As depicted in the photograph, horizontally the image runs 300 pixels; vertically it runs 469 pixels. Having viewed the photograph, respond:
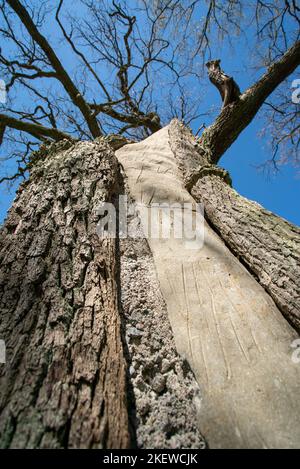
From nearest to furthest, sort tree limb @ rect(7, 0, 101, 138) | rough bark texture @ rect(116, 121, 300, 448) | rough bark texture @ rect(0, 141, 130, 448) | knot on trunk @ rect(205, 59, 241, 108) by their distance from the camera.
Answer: rough bark texture @ rect(0, 141, 130, 448) < rough bark texture @ rect(116, 121, 300, 448) < knot on trunk @ rect(205, 59, 241, 108) < tree limb @ rect(7, 0, 101, 138)

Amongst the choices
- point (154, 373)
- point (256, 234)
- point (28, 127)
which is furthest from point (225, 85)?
point (154, 373)

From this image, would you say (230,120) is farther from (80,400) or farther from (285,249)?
(80,400)

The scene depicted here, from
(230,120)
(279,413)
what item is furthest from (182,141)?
(279,413)

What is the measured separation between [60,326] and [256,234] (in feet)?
3.56

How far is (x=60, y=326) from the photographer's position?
3.16ft

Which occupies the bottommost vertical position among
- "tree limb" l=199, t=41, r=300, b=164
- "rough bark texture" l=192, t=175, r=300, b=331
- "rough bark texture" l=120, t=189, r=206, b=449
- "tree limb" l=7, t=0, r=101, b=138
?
"rough bark texture" l=120, t=189, r=206, b=449

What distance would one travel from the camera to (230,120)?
128 inches

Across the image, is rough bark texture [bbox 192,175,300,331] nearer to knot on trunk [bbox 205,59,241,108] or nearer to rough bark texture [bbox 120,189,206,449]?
rough bark texture [bbox 120,189,206,449]

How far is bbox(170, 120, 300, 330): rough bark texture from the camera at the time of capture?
1.25m

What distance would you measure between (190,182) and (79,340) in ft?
5.10

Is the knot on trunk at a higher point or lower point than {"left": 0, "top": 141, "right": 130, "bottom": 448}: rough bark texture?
higher

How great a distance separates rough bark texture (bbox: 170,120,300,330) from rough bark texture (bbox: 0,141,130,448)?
68cm

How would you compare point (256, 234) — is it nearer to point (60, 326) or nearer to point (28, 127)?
point (60, 326)

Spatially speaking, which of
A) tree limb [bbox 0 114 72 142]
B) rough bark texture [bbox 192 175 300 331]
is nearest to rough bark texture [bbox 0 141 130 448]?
rough bark texture [bbox 192 175 300 331]
